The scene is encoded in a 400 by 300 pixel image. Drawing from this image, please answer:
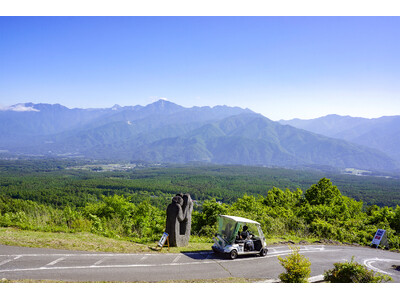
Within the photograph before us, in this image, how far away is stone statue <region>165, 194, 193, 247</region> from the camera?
53.3 feet

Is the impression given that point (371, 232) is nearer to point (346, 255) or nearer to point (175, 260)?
point (346, 255)

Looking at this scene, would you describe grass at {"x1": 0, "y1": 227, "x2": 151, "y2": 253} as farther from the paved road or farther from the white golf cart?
the white golf cart

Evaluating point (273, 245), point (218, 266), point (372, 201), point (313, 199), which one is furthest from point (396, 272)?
point (372, 201)

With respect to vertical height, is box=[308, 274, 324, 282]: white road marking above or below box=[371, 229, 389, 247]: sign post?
above

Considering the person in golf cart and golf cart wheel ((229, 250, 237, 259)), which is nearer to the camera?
golf cart wheel ((229, 250, 237, 259))

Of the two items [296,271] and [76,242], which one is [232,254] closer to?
[296,271]

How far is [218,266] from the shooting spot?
13.4 meters

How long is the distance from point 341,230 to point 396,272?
1135 centimetres

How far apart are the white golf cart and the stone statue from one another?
2229 mm

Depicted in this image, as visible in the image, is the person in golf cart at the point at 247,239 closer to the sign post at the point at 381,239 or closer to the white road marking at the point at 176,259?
the white road marking at the point at 176,259

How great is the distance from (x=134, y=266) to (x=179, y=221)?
4725mm

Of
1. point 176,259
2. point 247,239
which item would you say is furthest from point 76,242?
point 247,239

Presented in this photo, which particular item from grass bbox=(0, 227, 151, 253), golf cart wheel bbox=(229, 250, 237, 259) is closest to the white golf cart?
golf cart wheel bbox=(229, 250, 237, 259)

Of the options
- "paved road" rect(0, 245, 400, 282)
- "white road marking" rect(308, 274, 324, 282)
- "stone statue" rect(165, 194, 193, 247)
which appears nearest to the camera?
"paved road" rect(0, 245, 400, 282)
